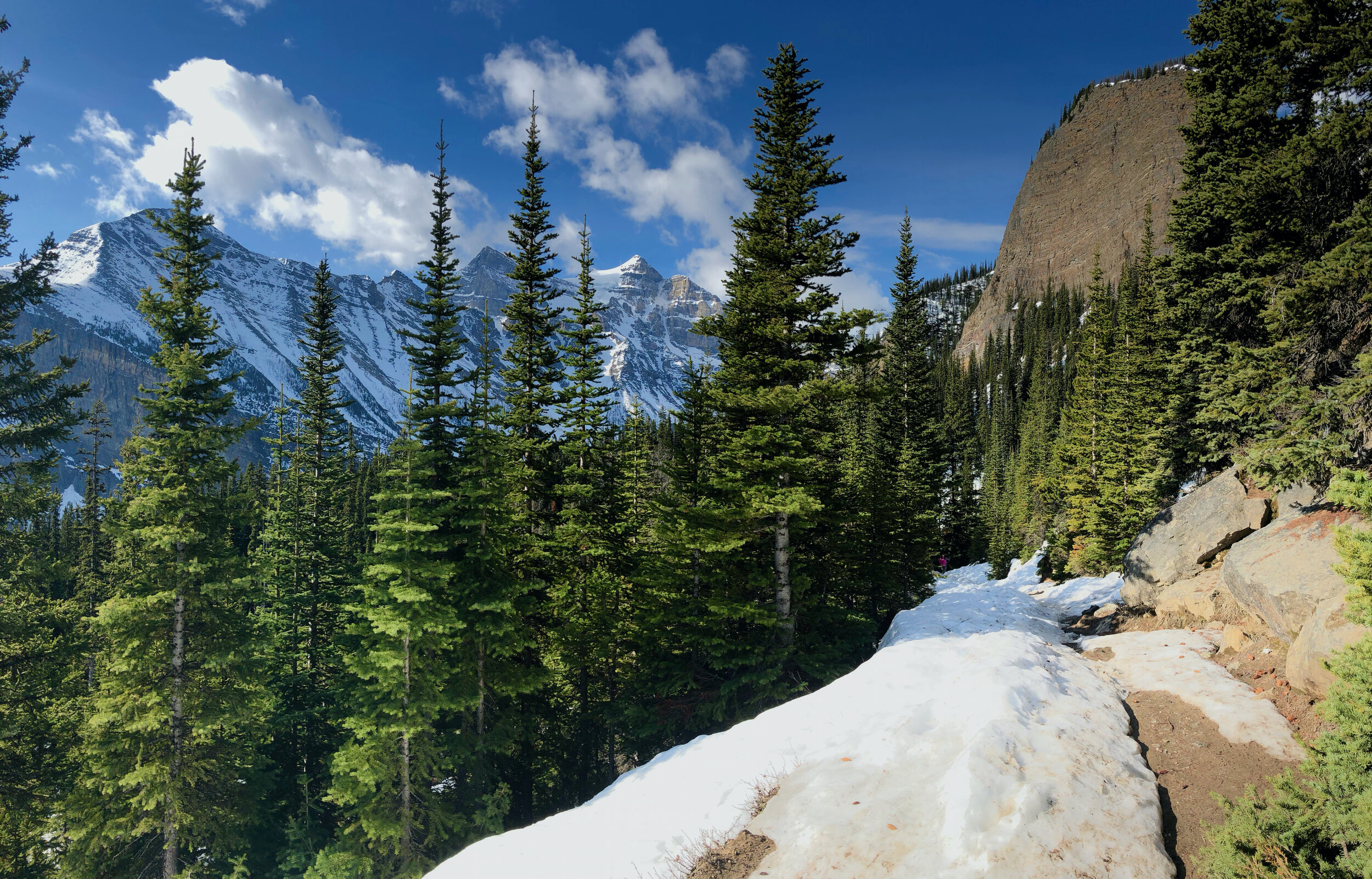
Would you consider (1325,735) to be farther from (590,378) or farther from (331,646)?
(331,646)

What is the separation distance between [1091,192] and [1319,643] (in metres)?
167

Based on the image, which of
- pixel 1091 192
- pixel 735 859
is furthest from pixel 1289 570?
pixel 1091 192

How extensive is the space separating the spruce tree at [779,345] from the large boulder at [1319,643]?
28.2 feet

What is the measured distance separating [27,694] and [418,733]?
9896mm

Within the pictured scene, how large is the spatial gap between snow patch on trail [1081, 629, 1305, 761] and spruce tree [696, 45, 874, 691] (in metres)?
7.06

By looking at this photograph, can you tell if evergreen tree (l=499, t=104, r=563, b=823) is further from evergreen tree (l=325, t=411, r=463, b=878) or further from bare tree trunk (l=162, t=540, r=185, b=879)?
bare tree trunk (l=162, t=540, r=185, b=879)

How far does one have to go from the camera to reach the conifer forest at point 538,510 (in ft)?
42.9

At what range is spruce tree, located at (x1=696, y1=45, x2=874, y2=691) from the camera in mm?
14766

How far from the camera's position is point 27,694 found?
14211 millimetres

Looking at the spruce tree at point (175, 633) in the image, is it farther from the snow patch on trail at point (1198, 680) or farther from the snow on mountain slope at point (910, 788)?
the snow patch on trail at point (1198, 680)

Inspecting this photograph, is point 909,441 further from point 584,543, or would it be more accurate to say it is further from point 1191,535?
point 584,543

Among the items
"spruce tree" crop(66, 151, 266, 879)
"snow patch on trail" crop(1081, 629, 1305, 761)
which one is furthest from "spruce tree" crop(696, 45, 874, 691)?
"spruce tree" crop(66, 151, 266, 879)

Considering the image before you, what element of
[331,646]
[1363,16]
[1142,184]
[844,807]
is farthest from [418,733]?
[1142,184]

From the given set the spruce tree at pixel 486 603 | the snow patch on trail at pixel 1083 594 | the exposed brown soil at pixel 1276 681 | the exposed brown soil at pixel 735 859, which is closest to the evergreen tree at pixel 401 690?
the spruce tree at pixel 486 603
